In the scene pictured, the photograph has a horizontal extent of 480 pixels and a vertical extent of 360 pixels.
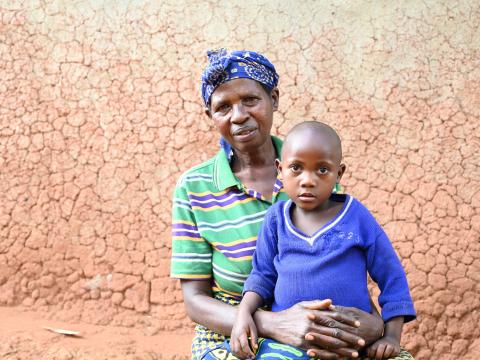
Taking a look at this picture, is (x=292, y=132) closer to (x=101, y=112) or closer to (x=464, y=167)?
(x=464, y=167)

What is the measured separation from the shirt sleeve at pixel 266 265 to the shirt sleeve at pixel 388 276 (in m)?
0.32

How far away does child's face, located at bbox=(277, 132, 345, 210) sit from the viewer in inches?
79.8

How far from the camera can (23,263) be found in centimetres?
465

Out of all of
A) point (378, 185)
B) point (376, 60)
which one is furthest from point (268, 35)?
point (378, 185)

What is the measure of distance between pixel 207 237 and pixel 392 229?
2.22m

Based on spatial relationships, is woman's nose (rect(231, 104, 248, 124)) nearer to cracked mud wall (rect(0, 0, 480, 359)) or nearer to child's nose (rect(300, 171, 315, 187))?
child's nose (rect(300, 171, 315, 187))

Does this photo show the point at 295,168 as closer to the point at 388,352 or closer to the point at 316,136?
the point at 316,136

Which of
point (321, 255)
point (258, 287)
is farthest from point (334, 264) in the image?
point (258, 287)

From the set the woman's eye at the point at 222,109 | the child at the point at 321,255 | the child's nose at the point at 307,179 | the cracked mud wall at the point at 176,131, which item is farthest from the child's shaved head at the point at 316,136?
the cracked mud wall at the point at 176,131

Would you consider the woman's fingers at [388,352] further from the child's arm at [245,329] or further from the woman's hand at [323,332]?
the child's arm at [245,329]

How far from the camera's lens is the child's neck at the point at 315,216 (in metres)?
2.08

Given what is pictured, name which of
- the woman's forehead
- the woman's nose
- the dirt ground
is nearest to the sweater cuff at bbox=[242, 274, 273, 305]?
the woman's nose

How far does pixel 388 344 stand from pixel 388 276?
0.73 ft

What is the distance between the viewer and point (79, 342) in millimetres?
4285
